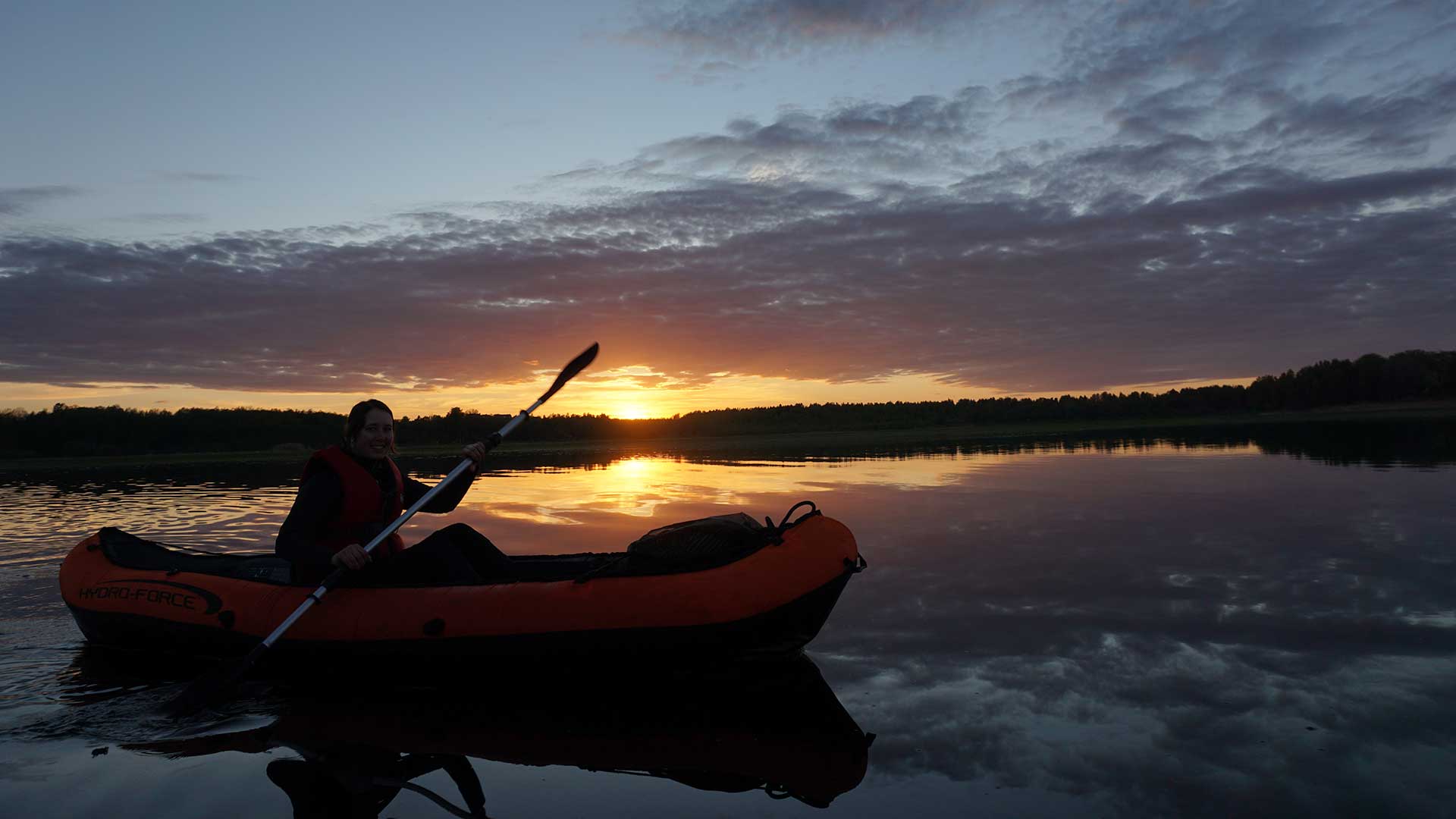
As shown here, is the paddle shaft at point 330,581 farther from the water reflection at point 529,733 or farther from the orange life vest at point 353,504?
the water reflection at point 529,733

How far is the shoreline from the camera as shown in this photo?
3947 cm

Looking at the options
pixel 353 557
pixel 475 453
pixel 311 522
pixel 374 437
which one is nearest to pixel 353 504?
pixel 311 522

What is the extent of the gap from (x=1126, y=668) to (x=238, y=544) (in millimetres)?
9914

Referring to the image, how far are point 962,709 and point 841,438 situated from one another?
43.1 meters

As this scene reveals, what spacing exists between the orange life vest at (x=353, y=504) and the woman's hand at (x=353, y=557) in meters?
0.33

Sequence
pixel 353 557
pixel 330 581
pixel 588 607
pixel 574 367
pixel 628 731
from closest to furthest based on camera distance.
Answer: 1. pixel 628 731
2. pixel 588 607
3. pixel 353 557
4. pixel 330 581
5. pixel 574 367

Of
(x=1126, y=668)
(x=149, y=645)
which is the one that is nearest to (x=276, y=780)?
(x=149, y=645)

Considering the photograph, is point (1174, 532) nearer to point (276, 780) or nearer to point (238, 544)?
point (276, 780)

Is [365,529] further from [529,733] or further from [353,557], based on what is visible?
[529,733]

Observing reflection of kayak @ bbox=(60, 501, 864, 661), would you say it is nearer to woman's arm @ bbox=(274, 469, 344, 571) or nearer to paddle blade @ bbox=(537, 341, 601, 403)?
woman's arm @ bbox=(274, 469, 344, 571)

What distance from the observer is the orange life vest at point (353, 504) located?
5352 millimetres

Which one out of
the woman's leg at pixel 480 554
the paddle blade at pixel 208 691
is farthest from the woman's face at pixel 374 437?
the paddle blade at pixel 208 691

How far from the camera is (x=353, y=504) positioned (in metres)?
5.39

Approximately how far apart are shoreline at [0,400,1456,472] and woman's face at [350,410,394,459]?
101 feet
